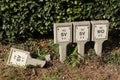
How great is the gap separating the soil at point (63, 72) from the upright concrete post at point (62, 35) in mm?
257

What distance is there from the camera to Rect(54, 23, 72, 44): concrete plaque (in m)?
5.33

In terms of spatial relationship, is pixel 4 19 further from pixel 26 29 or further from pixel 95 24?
pixel 95 24

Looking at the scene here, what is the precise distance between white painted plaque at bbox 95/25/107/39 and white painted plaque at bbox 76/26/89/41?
18 cm

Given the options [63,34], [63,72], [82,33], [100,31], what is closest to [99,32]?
[100,31]

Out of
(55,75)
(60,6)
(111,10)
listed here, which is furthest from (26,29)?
(111,10)

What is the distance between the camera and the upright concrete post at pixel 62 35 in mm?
5336

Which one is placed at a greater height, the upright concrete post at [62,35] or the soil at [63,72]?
the upright concrete post at [62,35]

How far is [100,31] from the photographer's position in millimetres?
5551

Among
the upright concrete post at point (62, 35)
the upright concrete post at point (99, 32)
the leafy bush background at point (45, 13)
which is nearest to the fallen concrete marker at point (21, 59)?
the upright concrete post at point (62, 35)

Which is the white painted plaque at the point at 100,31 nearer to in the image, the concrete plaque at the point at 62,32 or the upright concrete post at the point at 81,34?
the upright concrete post at the point at 81,34

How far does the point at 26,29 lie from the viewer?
19.4 feet

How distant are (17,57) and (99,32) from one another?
1452 mm

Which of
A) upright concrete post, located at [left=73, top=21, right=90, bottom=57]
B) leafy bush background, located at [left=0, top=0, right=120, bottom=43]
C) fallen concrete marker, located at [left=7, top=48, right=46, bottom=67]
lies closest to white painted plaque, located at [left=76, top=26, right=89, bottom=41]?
upright concrete post, located at [left=73, top=21, right=90, bottom=57]

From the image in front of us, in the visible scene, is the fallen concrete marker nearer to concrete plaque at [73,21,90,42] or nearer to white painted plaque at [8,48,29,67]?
white painted plaque at [8,48,29,67]
